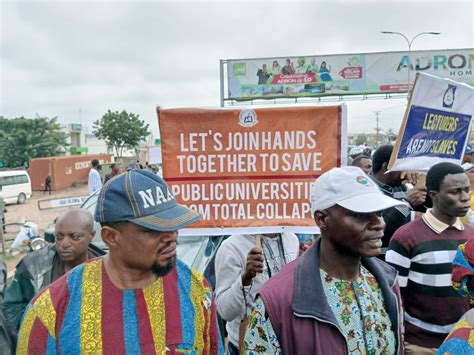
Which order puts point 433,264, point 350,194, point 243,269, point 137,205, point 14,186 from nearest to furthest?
point 137,205 → point 350,194 → point 243,269 → point 433,264 → point 14,186

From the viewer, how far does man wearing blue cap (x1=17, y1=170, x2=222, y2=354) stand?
1580mm

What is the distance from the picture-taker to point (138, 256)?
65.9 inches

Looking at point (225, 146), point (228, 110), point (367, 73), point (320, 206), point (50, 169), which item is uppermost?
point (367, 73)

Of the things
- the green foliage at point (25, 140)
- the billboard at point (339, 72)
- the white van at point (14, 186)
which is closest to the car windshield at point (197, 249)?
the white van at point (14, 186)

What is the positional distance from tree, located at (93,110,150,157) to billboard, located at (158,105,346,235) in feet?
144

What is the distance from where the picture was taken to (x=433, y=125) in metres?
3.29

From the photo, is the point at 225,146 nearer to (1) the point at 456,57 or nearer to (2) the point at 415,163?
(2) the point at 415,163

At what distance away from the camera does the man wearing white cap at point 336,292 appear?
66.7 inches

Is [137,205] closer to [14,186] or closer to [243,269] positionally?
[243,269]

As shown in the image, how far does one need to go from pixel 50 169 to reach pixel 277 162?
102 feet

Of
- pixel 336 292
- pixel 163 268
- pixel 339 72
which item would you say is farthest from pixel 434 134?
pixel 339 72

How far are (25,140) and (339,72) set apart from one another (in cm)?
2709

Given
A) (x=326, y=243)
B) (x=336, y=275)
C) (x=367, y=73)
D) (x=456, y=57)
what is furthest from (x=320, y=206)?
(x=456, y=57)

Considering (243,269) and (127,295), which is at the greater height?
(127,295)
